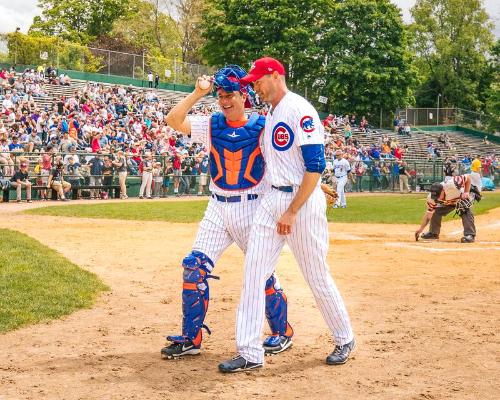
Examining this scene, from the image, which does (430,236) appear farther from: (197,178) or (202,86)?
(197,178)

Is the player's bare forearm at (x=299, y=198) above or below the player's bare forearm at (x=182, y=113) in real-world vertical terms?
below

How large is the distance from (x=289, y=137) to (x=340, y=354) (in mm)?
1672

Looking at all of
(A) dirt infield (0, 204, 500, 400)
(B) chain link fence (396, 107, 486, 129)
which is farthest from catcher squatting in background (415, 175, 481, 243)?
(B) chain link fence (396, 107, 486, 129)

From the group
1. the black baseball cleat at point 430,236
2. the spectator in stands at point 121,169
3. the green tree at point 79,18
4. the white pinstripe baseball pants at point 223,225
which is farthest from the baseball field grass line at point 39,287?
the green tree at point 79,18

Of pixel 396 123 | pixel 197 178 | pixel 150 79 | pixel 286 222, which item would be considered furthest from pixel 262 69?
pixel 396 123

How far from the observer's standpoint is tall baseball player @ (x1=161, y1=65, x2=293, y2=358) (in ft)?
18.1

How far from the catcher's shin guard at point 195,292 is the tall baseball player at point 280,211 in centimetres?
42

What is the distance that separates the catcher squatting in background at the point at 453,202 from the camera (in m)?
13.7

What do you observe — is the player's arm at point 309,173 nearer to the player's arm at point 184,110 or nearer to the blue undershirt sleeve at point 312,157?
the blue undershirt sleeve at point 312,157

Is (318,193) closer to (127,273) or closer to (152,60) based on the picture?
(127,273)

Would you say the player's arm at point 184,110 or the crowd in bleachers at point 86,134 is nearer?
the player's arm at point 184,110

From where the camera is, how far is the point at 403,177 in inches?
1467

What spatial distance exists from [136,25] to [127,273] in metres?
62.2

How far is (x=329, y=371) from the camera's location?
515 cm
